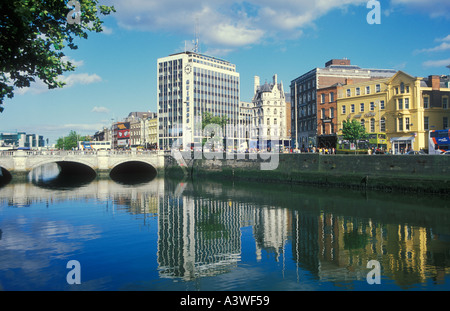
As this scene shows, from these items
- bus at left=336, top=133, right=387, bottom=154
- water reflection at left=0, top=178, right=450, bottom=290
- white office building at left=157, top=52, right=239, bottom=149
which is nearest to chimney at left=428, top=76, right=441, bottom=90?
bus at left=336, top=133, right=387, bottom=154

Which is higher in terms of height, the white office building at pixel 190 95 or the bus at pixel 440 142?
the white office building at pixel 190 95

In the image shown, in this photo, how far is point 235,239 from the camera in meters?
22.0

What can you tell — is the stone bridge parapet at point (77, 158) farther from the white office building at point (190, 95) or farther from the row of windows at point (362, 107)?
the white office building at point (190, 95)

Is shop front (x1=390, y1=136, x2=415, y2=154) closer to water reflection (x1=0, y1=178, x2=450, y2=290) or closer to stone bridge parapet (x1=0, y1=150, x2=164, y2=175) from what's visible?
water reflection (x1=0, y1=178, x2=450, y2=290)

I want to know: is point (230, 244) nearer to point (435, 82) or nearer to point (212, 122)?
point (435, 82)

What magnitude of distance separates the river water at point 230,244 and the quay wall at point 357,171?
227 cm

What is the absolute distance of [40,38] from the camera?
1448 cm

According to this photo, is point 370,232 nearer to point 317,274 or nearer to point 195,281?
point 317,274

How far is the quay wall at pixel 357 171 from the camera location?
35156mm

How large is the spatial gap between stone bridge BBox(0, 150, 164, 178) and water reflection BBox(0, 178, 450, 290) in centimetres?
2918

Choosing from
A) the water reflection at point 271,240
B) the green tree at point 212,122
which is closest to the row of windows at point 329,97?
the green tree at point 212,122

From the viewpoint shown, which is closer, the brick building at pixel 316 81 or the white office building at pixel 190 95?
the brick building at pixel 316 81

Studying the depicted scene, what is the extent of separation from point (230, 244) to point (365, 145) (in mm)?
41524

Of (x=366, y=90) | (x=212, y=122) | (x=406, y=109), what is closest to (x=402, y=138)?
(x=406, y=109)
